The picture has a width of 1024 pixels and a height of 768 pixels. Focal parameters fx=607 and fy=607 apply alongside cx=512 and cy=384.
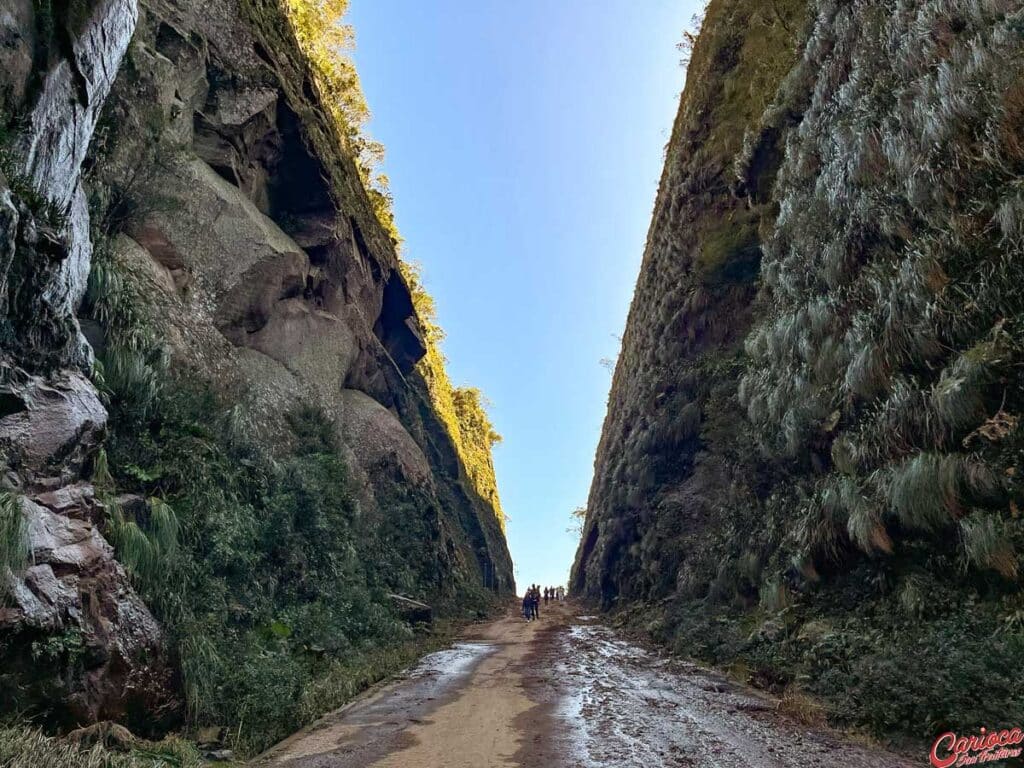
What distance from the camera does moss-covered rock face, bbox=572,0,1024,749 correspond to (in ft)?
26.8

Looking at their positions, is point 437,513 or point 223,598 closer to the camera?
point 223,598

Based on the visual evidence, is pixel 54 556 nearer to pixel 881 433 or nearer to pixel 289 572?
pixel 289 572

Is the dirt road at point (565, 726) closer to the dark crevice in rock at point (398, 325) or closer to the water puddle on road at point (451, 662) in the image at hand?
the water puddle on road at point (451, 662)

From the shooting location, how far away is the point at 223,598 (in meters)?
9.46

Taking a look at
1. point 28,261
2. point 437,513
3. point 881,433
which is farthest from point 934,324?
point 437,513

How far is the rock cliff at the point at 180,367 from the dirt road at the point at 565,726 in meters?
1.29

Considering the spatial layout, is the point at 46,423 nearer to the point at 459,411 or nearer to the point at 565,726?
the point at 565,726

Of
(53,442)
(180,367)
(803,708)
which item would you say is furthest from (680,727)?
(180,367)

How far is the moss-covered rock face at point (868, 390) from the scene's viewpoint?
26.8ft

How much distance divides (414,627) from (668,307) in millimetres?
17789

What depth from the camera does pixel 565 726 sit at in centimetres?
790

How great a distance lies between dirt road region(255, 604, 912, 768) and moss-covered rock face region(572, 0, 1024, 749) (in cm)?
111

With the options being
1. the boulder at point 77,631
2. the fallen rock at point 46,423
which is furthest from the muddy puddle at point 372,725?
the fallen rock at point 46,423

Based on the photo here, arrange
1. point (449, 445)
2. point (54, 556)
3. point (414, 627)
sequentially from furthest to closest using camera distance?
point (449, 445), point (414, 627), point (54, 556)
